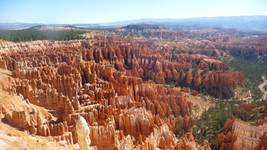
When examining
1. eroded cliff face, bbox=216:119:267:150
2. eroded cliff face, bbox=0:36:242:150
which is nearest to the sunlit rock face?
eroded cliff face, bbox=0:36:242:150

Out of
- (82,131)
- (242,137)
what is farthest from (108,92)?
(82,131)

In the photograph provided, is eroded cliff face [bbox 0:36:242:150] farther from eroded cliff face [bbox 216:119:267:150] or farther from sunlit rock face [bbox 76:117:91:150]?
sunlit rock face [bbox 76:117:91:150]

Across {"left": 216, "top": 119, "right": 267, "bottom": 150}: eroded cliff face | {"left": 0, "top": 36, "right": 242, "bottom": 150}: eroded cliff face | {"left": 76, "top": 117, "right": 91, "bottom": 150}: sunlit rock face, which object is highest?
{"left": 76, "top": 117, "right": 91, "bottom": 150}: sunlit rock face

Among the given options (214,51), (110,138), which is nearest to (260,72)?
(214,51)

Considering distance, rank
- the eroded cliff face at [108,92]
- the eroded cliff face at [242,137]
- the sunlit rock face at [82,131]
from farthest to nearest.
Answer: the eroded cliff face at [242,137], the eroded cliff face at [108,92], the sunlit rock face at [82,131]

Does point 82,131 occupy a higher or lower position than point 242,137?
higher

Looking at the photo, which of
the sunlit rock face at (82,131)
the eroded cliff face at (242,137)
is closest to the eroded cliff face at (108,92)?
the eroded cliff face at (242,137)

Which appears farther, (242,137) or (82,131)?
(242,137)

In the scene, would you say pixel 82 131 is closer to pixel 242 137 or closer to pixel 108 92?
pixel 242 137

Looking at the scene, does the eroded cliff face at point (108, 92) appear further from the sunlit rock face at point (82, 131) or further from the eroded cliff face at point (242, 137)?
the sunlit rock face at point (82, 131)
